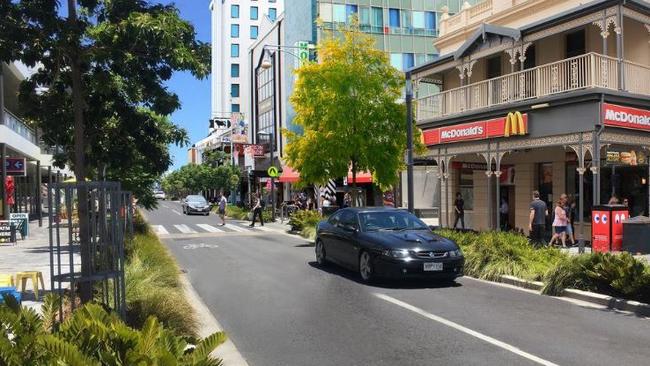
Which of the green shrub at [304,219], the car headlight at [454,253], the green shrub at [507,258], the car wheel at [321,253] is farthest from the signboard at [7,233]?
the car headlight at [454,253]

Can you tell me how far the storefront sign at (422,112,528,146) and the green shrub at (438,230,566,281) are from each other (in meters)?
5.19

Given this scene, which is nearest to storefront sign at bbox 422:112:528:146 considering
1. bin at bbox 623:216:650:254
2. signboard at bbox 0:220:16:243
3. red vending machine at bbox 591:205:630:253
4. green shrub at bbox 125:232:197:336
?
red vending machine at bbox 591:205:630:253

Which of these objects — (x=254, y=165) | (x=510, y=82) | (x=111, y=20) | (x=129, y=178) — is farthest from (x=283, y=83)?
(x=111, y=20)

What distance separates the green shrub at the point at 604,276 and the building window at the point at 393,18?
1537 inches

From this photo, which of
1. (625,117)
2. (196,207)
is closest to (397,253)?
(625,117)

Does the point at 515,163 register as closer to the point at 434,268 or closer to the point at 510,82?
the point at 510,82

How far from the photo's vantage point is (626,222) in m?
14.2

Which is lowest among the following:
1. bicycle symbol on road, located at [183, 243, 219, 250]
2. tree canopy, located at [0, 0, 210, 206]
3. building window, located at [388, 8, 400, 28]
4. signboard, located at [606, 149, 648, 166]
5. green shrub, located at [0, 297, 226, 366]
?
bicycle symbol on road, located at [183, 243, 219, 250]

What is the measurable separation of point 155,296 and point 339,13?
40707 millimetres

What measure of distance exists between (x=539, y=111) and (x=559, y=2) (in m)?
5.29

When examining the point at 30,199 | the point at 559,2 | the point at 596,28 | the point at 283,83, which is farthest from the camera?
the point at 283,83

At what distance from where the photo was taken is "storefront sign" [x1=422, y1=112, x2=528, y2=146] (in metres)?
17.3

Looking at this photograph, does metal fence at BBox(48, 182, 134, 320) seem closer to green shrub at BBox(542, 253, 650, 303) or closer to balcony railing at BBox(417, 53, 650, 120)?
green shrub at BBox(542, 253, 650, 303)

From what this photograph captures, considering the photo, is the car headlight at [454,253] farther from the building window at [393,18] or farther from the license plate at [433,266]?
the building window at [393,18]
